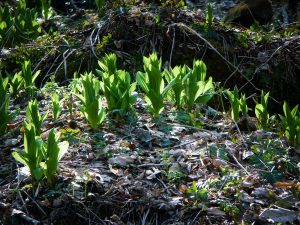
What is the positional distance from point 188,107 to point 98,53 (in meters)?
1.40

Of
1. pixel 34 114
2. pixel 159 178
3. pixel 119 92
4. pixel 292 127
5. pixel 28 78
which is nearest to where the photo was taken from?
pixel 159 178

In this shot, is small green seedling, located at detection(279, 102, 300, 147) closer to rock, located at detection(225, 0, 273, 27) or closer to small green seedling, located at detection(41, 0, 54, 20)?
rock, located at detection(225, 0, 273, 27)

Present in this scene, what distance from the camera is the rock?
5.39m

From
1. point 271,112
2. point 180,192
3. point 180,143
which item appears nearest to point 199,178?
point 180,192

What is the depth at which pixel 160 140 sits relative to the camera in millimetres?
2766

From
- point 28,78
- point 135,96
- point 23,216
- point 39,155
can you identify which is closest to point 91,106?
point 135,96

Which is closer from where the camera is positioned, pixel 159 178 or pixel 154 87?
pixel 159 178

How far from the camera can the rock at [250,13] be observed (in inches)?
212

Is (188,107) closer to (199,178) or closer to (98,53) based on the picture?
(199,178)

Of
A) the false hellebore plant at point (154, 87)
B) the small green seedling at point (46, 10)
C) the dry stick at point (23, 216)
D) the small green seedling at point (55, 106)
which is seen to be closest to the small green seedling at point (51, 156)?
the dry stick at point (23, 216)

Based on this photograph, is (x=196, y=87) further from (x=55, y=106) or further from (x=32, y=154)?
(x=32, y=154)

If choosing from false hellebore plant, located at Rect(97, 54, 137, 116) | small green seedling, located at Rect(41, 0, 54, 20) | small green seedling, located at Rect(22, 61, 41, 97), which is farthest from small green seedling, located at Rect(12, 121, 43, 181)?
small green seedling, located at Rect(41, 0, 54, 20)

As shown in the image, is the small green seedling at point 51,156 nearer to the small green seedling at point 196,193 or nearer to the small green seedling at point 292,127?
the small green seedling at point 196,193

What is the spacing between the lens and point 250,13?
211 inches
